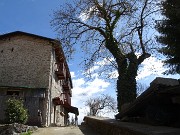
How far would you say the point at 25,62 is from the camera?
88.7 ft

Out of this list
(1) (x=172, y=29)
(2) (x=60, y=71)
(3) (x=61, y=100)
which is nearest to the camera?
(1) (x=172, y=29)

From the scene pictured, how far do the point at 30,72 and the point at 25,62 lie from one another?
1.27 meters

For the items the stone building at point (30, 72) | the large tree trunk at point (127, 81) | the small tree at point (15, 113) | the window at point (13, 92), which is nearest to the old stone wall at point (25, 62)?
the stone building at point (30, 72)

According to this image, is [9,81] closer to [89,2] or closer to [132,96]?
[89,2]

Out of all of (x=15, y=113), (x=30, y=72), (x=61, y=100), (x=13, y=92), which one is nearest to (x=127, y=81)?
(x=15, y=113)

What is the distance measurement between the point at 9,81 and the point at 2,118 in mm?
3932

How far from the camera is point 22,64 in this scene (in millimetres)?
26953

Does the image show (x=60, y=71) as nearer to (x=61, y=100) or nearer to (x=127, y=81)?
(x=61, y=100)

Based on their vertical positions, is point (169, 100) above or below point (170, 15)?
below

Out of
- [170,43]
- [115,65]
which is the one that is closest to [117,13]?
[115,65]

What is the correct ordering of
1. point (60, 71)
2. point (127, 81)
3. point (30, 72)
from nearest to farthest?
point (127, 81) < point (30, 72) < point (60, 71)

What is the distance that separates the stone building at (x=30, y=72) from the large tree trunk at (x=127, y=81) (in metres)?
7.25

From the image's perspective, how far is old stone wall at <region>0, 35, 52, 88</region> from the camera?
1024 inches

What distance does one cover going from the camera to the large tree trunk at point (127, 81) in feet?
65.9
